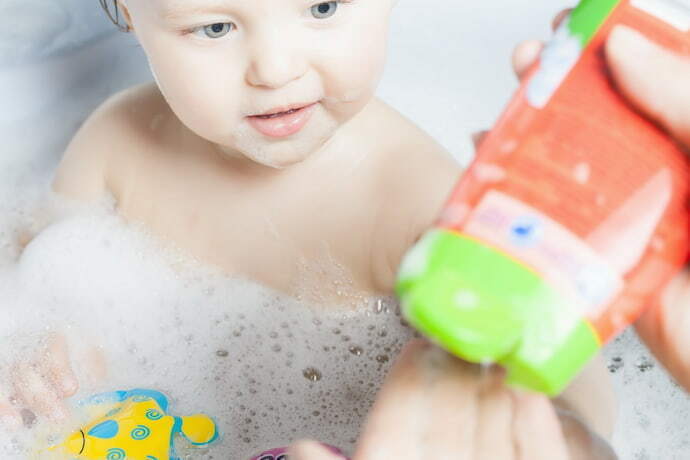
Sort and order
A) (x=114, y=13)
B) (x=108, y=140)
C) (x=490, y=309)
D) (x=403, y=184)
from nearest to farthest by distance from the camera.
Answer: (x=490, y=309), (x=403, y=184), (x=108, y=140), (x=114, y=13)

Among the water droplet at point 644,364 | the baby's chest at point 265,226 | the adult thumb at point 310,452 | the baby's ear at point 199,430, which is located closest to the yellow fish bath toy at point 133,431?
the baby's ear at point 199,430

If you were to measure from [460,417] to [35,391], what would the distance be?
0.63 metres

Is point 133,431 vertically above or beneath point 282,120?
beneath

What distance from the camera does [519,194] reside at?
54 cm

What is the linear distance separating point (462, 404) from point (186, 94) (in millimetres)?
Result: 430

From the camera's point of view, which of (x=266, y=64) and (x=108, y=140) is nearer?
(x=266, y=64)

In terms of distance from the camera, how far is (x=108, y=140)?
1.18m

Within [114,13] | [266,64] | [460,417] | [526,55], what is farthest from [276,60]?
[114,13]

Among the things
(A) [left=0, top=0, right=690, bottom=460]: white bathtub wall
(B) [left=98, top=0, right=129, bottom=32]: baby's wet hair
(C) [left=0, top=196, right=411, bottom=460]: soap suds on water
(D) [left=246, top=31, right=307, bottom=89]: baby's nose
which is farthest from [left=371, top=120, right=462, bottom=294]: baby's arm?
(B) [left=98, top=0, right=129, bottom=32]: baby's wet hair

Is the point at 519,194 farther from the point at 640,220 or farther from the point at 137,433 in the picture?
the point at 137,433

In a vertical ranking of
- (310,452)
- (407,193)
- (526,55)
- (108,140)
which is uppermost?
(526,55)

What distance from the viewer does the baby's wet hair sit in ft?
4.08

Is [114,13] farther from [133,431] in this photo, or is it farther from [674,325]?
[674,325]

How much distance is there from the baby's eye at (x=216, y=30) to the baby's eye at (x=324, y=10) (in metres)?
0.07
